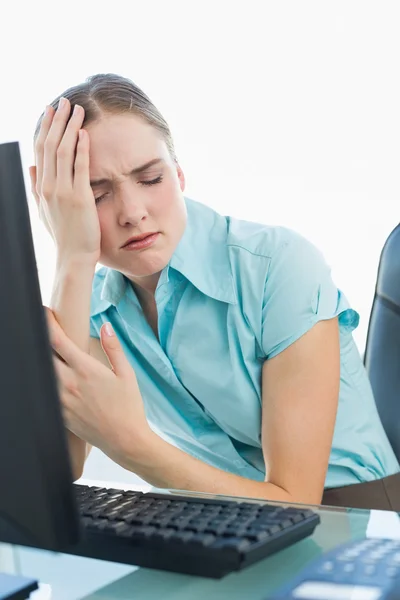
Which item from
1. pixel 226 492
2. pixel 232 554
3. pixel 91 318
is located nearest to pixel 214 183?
pixel 91 318

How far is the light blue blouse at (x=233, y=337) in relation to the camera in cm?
138

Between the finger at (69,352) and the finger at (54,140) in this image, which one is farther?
the finger at (54,140)

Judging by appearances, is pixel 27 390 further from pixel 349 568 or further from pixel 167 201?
pixel 167 201

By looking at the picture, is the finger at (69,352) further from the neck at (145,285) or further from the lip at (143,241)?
the neck at (145,285)

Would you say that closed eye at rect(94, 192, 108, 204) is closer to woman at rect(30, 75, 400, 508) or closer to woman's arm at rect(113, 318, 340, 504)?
woman at rect(30, 75, 400, 508)

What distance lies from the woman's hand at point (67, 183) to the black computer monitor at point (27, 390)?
2.70ft

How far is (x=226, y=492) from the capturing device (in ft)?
3.86

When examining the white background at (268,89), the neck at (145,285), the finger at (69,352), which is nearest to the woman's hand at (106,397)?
the finger at (69,352)

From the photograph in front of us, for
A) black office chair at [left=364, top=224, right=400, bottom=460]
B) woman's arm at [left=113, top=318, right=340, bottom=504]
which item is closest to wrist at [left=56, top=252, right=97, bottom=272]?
woman's arm at [left=113, top=318, right=340, bottom=504]

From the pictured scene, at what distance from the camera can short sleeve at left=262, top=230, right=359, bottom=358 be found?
52.3 inches

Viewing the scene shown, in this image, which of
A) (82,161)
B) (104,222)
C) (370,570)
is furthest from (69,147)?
(370,570)

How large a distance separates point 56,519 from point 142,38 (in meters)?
2.39

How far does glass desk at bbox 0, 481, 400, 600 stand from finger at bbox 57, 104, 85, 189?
28.3 inches

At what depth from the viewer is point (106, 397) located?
1.11 meters
